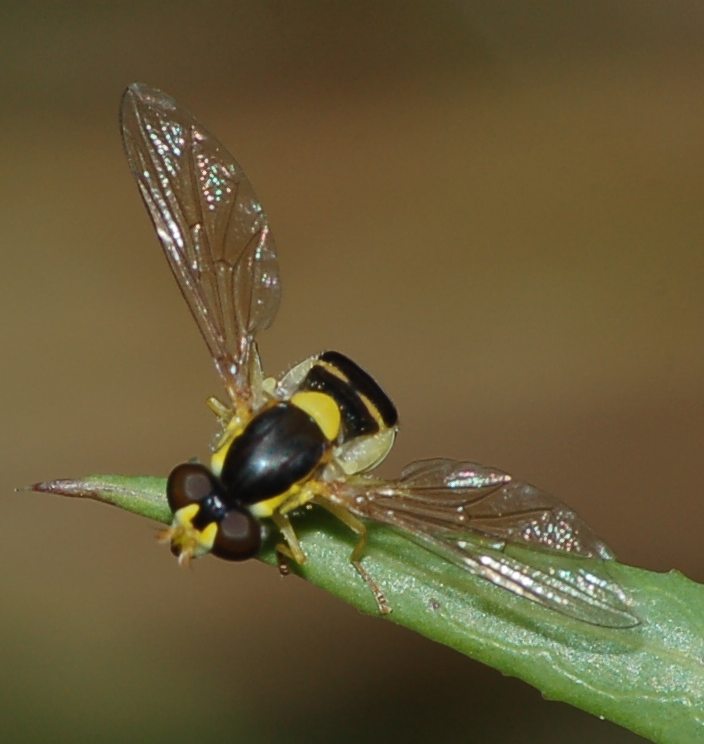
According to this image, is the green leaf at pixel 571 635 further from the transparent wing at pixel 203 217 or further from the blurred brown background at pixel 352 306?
the blurred brown background at pixel 352 306

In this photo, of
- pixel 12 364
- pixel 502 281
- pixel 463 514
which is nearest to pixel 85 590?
pixel 12 364

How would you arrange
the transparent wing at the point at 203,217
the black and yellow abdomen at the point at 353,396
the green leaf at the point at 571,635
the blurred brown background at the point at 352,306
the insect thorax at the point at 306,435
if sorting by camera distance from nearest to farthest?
the green leaf at the point at 571,635 < the insect thorax at the point at 306,435 < the black and yellow abdomen at the point at 353,396 < the transparent wing at the point at 203,217 < the blurred brown background at the point at 352,306

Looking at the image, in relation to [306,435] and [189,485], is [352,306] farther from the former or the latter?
[189,485]

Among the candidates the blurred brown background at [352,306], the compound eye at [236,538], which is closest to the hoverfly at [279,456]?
the compound eye at [236,538]

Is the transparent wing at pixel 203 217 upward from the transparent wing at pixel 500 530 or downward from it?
upward

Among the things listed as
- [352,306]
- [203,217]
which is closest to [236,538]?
[203,217]

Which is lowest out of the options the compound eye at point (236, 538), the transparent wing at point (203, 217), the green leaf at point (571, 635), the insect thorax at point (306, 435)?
the green leaf at point (571, 635)
